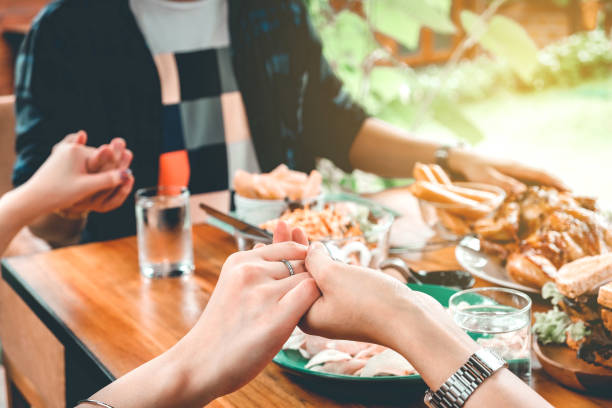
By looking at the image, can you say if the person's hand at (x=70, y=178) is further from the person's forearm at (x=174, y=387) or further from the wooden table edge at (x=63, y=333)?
the person's forearm at (x=174, y=387)

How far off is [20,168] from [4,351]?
447 millimetres

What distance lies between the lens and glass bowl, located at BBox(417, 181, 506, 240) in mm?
1362

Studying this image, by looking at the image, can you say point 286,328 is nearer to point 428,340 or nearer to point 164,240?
point 428,340

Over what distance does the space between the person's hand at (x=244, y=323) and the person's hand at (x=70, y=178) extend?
0.62 metres

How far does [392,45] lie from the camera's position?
5527 millimetres

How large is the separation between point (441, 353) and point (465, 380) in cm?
4

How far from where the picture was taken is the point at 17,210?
51.3 inches

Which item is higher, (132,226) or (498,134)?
(132,226)

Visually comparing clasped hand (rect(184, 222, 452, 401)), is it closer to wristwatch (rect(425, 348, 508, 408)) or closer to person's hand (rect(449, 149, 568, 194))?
wristwatch (rect(425, 348, 508, 408))

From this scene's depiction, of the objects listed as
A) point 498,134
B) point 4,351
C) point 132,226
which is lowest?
point 498,134

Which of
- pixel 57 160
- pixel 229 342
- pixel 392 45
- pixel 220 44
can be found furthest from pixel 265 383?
pixel 392 45

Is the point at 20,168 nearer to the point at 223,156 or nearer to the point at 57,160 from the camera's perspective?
the point at 57,160

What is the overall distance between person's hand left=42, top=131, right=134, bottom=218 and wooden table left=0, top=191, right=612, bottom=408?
10cm

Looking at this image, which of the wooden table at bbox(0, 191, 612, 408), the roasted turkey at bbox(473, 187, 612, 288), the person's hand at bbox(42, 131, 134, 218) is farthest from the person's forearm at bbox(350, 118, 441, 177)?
the person's hand at bbox(42, 131, 134, 218)
